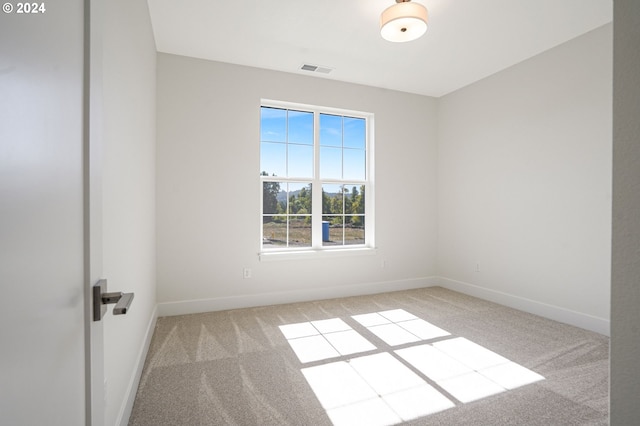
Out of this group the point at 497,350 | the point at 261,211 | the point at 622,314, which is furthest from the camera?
the point at 261,211

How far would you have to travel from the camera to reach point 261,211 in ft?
13.1

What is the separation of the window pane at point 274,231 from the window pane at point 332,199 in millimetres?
624

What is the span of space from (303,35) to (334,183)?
6.27 feet

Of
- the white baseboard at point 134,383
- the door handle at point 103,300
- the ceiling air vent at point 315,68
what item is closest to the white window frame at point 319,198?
the ceiling air vent at point 315,68

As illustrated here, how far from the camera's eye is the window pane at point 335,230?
4.45m

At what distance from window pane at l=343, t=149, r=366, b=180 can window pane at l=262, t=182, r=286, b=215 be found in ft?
3.39

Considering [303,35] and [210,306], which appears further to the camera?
[210,306]

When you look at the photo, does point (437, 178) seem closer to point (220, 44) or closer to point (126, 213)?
point (220, 44)

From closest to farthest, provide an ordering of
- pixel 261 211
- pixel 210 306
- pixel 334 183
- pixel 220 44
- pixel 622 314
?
1. pixel 622 314
2. pixel 220 44
3. pixel 210 306
4. pixel 261 211
5. pixel 334 183

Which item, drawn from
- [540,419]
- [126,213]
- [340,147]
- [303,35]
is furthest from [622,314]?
[340,147]

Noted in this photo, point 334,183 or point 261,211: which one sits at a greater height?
point 334,183

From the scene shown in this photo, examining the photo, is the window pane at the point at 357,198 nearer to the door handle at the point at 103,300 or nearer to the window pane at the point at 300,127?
the window pane at the point at 300,127

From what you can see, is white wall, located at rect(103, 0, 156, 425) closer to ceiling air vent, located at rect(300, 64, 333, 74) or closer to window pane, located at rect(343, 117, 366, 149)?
ceiling air vent, located at rect(300, 64, 333, 74)

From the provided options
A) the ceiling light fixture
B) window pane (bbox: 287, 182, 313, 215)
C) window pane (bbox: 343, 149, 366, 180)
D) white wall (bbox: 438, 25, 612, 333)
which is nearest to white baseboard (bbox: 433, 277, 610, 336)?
white wall (bbox: 438, 25, 612, 333)
